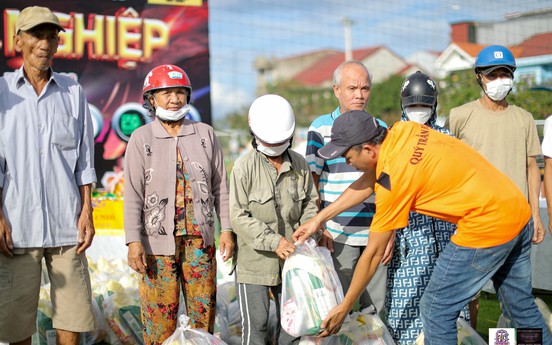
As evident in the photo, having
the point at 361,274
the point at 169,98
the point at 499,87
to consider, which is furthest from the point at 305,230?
the point at 499,87

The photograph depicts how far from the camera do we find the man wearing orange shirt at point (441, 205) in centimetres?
335

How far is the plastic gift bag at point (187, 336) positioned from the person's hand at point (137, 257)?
1.22ft

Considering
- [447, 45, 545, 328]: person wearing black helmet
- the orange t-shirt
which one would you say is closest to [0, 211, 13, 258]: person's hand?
Result: the orange t-shirt

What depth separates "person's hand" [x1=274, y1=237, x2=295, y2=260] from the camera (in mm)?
3828

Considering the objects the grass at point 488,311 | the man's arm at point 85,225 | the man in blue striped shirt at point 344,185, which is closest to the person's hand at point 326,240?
the man in blue striped shirt at point 344,185

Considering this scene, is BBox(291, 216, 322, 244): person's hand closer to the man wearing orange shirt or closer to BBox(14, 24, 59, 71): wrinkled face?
the man wearing orange shirt

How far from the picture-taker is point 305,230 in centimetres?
389

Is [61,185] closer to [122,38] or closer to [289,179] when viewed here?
[289,179]

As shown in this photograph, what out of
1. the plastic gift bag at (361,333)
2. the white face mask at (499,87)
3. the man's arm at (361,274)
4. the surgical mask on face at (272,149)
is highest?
the white face mask at (499,87)

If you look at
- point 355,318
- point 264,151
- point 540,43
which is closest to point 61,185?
point 264,151

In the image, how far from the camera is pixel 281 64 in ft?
260

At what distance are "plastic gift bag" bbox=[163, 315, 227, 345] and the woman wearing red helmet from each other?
0.74 feet

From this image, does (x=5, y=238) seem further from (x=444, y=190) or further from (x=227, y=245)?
(x=444, y=190)

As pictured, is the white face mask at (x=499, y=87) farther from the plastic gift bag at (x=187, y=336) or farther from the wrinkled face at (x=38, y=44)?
the wrinkled face at (x=38, y=44)
